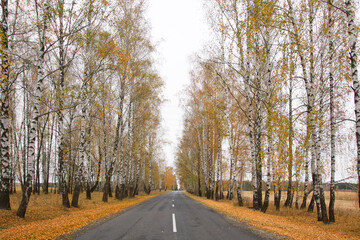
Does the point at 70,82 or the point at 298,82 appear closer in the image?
the point at 298,82

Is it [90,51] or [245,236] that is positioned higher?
[90,51]

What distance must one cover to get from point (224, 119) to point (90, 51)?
454 inches

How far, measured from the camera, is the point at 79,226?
8320mm

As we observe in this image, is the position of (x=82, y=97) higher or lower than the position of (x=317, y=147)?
higher

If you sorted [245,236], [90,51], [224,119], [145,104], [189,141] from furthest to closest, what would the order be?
[189,141] → [145,104] → [224,119] → [90,51] → [245,236]

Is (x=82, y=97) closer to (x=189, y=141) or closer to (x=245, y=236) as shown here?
(x=245, y=236)

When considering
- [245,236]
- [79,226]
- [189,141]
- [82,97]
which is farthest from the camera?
[189,141]

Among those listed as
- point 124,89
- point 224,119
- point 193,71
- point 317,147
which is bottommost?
point 317,147

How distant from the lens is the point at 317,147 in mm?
11242

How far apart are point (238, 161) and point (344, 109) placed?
47.3 feet

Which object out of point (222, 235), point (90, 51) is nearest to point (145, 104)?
point (90, 51)

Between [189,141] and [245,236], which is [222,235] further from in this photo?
[189,141]

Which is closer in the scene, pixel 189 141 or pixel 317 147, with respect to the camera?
pixel 317 147

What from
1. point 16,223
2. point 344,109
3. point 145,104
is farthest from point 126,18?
point 344,109
